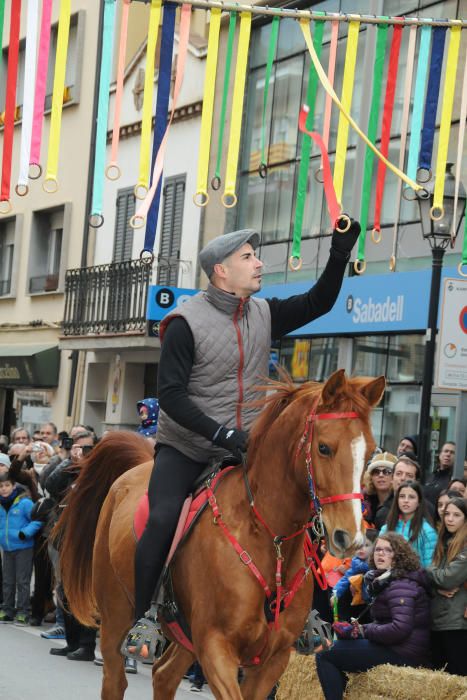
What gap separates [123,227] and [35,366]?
12.9 ft

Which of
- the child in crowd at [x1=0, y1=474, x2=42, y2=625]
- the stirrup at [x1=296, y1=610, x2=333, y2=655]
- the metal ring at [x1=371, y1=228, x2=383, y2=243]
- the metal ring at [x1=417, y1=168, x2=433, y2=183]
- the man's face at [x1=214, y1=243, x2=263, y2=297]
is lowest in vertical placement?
the child in crowd at [x1=0, y1=474, x2=42, y2=625]

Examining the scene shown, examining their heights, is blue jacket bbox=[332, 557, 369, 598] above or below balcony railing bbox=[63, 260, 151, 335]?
below

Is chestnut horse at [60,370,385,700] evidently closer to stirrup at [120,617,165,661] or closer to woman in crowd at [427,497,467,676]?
stirrup at [120,617,165,661]

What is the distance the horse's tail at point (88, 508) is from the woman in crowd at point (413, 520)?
206cm

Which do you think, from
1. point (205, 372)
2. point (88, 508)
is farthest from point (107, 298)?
point (205, 372)

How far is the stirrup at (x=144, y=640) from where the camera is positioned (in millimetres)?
6277

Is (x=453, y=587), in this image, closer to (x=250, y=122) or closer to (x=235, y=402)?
(x=235, y=402)

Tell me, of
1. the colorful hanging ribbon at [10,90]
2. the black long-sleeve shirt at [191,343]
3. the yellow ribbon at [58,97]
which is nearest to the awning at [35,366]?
the colorful hanging ribbon at [10,90]

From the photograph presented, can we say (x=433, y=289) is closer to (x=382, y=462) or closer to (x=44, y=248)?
(x=382, y=462)

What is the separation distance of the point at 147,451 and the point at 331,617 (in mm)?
2567

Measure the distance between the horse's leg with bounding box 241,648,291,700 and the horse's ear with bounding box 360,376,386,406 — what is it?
134 cm

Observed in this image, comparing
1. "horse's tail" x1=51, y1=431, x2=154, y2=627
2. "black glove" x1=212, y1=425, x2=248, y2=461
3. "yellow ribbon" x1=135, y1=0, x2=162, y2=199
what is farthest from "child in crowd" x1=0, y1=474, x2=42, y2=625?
"black glove" x1=212, y1=425, x2=248, y2=461

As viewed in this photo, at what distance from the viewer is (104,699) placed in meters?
7.27

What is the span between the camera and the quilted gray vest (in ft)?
21.0
